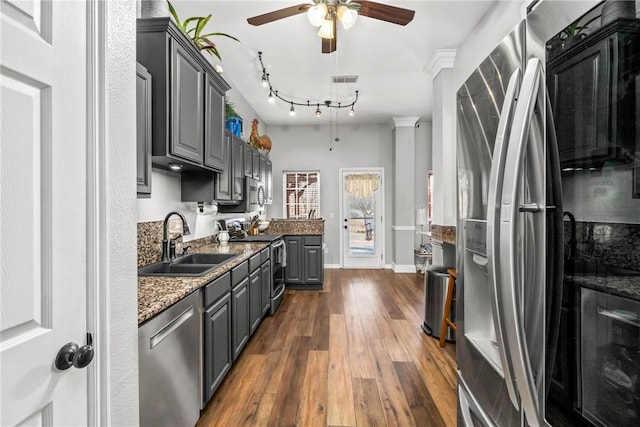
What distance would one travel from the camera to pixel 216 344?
6.42 ft

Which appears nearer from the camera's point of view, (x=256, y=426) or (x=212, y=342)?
(x=256, y=426)

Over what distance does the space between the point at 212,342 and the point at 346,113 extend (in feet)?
15.2

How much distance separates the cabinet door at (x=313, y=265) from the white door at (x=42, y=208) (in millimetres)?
3956

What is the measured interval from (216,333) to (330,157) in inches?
193

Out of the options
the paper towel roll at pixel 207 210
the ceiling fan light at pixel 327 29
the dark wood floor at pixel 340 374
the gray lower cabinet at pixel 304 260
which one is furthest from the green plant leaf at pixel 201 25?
the gray lower cabinet at pixel 304 260

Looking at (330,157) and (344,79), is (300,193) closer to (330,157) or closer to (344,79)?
(330,157)

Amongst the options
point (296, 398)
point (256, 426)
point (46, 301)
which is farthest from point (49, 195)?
point (296, 398)

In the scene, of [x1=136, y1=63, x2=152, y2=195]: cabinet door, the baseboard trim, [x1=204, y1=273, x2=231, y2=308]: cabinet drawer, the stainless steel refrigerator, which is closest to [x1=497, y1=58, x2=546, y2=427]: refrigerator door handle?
the stainless steel refrigerator

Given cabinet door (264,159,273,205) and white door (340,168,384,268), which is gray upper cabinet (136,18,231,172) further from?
white door (340,168,384,268)

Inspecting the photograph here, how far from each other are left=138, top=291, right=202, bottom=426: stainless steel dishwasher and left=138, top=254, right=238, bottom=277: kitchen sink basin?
1.26 feet

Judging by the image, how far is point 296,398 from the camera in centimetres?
201

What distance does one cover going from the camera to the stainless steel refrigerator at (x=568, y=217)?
523mm

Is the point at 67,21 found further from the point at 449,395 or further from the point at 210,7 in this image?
the point at 449,395

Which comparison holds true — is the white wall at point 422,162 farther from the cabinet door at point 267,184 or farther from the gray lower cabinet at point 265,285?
the gray lower cabinet at point 265,285
